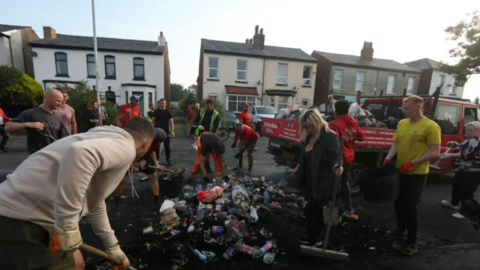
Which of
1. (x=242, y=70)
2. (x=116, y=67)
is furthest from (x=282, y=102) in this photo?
(x=116, y=67)

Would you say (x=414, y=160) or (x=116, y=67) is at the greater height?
(x=116, y=67)

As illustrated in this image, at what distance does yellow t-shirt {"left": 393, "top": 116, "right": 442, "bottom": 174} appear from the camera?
2.86 metres

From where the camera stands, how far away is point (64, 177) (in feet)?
3.88

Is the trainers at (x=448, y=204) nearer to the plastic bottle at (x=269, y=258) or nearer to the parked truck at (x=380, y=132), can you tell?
the parked truck at (x=380, y=132)

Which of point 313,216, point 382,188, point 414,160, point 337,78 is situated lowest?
point 313,216

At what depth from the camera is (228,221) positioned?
10.9 feet

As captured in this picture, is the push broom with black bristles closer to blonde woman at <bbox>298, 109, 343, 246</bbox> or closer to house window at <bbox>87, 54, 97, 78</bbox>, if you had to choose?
blonde woman at <bbox>298, 109, 343, 246</bbox>

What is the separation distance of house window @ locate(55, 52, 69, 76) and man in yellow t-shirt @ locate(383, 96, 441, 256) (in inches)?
856

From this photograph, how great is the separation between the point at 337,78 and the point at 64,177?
24324mm

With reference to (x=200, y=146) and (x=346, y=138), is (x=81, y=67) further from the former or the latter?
(x=346, y=138)

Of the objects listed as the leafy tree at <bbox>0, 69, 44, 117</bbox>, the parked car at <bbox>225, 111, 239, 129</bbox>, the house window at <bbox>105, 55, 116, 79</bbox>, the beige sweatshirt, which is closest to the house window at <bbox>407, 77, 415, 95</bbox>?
the parked car at <bbox>225, 111, 239, 129</bbox>

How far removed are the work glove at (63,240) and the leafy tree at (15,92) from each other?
53.0 ft

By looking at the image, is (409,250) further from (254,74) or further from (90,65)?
Answer: (90,65)

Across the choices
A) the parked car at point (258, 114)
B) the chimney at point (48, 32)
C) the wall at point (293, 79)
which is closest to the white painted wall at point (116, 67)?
the chimney at point (48, 32)
